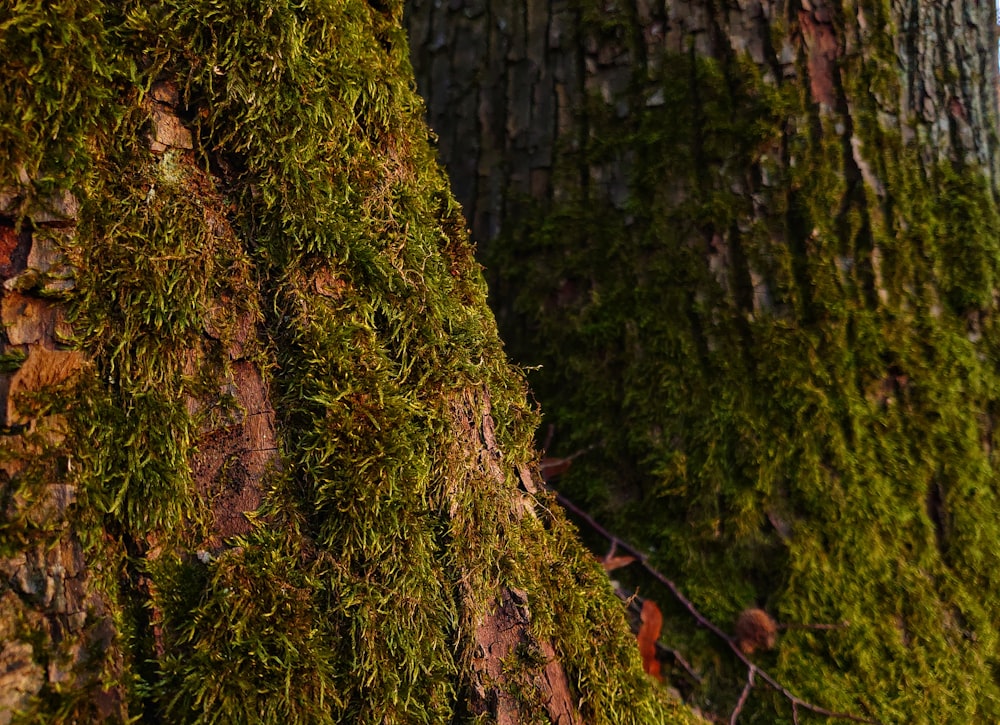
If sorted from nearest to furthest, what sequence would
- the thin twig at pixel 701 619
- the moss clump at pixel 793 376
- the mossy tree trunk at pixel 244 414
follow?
the mossy tree trunk at pixel 244 414 → the thin twig at pixel 701 619 → the moss clump at pixel 793 376

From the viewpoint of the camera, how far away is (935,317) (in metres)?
2.32

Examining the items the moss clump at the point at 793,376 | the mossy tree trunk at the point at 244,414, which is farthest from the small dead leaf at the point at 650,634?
the mossy tree trunk at the point at 244,414

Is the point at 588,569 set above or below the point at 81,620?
below

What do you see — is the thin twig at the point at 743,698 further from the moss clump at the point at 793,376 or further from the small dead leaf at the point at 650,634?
the small dead leaf at the point at 650,634

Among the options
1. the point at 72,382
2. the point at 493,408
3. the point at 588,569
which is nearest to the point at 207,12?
the point at 72,382

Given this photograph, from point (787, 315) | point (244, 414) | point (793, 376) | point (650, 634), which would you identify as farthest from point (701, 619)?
point (244, 414)

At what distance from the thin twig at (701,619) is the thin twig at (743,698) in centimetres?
2

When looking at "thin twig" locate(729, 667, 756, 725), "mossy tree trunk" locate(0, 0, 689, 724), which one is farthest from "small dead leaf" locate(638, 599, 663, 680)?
"mossy tree trunk" locate(0, 0, 689, 724)

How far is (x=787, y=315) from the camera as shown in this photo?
7.44 feet

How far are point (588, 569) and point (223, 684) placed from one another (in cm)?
81

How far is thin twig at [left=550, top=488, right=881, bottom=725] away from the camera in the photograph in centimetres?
194

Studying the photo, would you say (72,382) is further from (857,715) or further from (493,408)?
(857,715)

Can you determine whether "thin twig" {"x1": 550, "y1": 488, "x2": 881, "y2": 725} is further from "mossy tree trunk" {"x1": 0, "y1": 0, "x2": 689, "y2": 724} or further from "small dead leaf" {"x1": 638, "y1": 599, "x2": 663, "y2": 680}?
"mossy tree trunk" {"x1": 0, "y1": 0, "x2": 689, "y2": 724}

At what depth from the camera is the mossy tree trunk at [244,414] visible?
1100 millimetres
